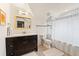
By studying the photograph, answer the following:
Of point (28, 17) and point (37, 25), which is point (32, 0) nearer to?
point (28, 17)

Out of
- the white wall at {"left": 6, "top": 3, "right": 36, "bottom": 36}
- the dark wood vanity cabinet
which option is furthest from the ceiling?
the dark wood vanity cabinet

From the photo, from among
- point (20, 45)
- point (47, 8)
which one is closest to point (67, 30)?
point (47, 8)

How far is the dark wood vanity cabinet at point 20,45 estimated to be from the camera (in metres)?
1.72

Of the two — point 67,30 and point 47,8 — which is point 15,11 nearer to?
point 47,8

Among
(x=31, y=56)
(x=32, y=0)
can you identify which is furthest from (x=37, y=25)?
(x=31, y=56)

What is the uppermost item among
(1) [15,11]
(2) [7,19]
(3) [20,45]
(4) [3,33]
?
(1) [15,11]

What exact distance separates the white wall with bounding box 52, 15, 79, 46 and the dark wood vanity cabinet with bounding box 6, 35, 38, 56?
1.31ft

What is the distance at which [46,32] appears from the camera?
186 centimetres

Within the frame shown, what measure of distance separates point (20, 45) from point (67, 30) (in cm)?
86

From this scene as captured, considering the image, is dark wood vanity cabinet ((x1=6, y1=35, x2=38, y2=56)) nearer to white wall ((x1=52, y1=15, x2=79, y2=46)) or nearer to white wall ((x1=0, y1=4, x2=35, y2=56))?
white wall ((x1=0, y1=4, x2=35, y2=56))

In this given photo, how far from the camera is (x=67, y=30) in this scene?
182cm

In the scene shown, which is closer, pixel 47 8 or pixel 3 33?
pixel 3 33

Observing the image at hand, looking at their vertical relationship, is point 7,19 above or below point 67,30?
above

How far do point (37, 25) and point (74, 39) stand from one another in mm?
685
